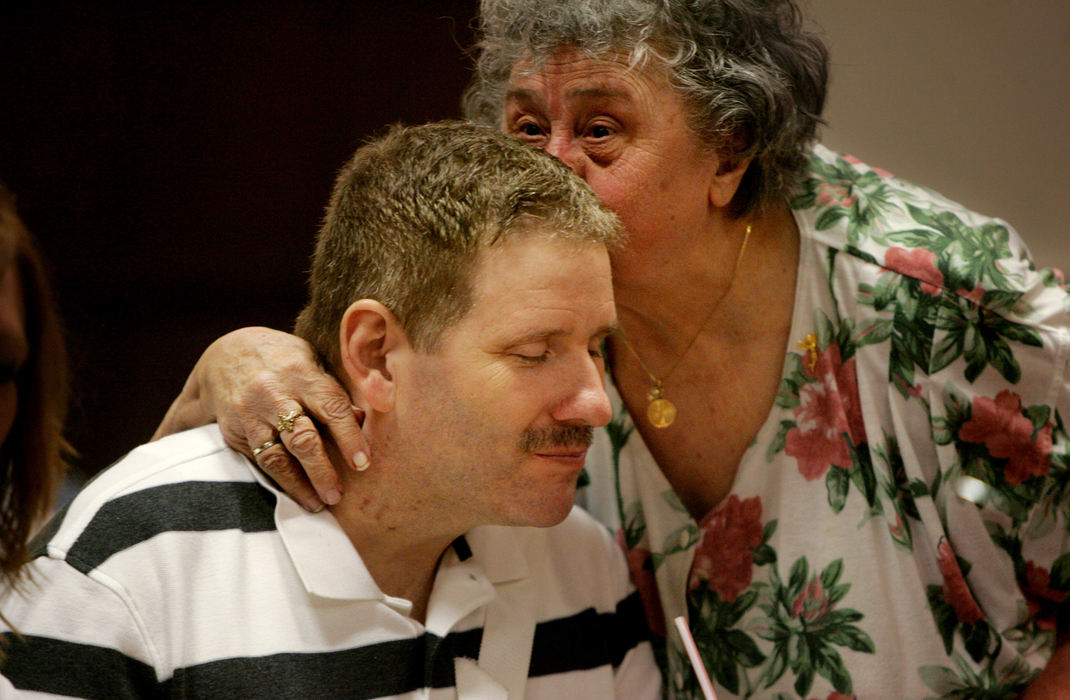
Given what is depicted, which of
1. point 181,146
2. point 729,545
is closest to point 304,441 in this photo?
point 729,545

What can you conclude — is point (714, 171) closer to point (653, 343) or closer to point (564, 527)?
point (653, 343)

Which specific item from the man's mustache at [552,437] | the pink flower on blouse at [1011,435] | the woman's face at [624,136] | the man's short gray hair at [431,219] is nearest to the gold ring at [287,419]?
the man's short gray hair at [431,219]

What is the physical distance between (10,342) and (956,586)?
1.28m

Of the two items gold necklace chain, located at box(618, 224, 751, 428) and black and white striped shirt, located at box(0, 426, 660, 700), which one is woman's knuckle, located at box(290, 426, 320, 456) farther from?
gold necklace chain, located at box(618, 224, 751, 428)

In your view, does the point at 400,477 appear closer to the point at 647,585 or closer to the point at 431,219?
the point at 431,219

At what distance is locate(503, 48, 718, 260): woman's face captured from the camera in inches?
61.4

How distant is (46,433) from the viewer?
34.8 inches

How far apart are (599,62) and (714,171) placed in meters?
0.23

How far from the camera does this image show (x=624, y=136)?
1571 millimetres

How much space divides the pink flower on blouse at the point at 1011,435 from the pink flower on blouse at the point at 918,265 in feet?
0.54

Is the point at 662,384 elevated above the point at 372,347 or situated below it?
below

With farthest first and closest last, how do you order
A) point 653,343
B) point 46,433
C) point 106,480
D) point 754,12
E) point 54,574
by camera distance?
point 653,343, point 754,12, point 106,480, point 54,574, point 46,433

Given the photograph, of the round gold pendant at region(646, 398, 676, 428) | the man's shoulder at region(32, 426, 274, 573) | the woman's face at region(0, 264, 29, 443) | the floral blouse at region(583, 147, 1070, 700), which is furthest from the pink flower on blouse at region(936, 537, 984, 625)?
the woman's face at region(0, 264, 29, 443)

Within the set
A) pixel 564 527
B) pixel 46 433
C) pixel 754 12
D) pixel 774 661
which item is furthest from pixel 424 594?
pixel 754 12
